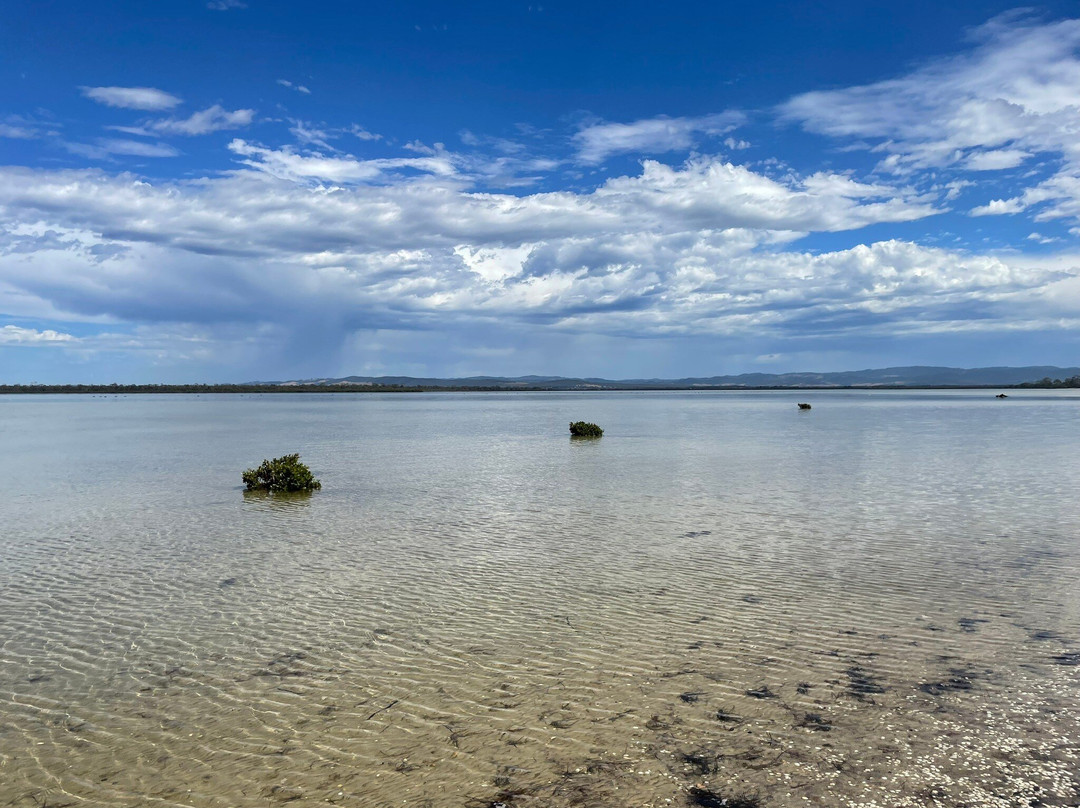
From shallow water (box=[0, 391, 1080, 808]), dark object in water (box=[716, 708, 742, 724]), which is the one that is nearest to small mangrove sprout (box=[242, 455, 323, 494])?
shallow water (box=[0, 391, 1080, 808])

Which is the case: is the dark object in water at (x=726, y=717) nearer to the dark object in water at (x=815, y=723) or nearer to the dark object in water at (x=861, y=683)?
the dark object in water at (x=815, y=723)

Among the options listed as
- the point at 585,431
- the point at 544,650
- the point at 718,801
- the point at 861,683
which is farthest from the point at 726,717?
the point at 585,431

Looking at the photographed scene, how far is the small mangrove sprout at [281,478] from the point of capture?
19.8 metres

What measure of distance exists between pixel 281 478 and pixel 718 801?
16.9m

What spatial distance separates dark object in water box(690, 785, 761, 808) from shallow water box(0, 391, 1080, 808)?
0.03 meters

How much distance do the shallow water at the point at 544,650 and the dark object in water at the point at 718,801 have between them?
0.10ft

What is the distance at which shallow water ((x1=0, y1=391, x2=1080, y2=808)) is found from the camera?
5.31 metres

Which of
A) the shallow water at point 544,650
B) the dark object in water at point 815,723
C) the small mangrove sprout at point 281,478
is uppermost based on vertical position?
the small mangrove sprout at point 281,478

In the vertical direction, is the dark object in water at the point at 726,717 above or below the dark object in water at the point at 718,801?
above

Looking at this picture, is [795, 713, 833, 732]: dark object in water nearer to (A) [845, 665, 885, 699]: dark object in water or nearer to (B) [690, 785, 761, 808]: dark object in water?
(A) [845, 665, 885, 699]: dark object in water

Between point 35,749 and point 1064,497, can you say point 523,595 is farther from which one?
point 1064,497

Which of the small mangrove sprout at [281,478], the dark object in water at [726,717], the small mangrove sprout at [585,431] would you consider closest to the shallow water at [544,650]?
the dark object in water at [726,717]

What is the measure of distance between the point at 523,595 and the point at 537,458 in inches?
706

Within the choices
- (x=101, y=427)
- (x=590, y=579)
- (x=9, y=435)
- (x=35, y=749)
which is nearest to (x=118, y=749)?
(x=35, y=749)
